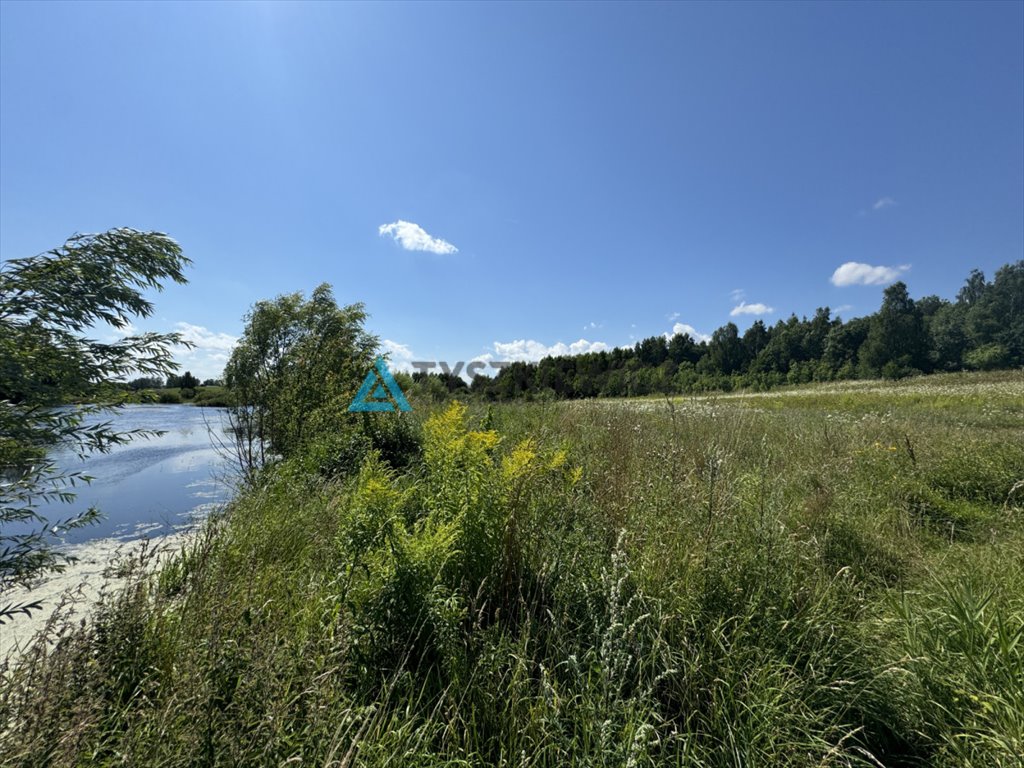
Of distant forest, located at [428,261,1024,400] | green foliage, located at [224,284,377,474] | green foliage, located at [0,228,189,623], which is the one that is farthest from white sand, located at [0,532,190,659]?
distant forest, located at [428,261,1024,400]

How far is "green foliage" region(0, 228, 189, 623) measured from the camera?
8.25ft

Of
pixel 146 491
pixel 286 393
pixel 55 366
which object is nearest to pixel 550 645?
pixel 55 366

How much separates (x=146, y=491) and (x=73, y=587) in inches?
243

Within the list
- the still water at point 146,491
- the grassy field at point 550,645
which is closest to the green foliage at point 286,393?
the still water at point 146,491

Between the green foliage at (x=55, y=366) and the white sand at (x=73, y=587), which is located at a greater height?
the green foliage at (x=55, y=366)

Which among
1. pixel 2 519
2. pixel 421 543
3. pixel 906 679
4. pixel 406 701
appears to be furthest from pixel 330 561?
pixel 906 679

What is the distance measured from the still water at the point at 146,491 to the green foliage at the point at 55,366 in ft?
0.80

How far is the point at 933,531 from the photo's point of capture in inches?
131

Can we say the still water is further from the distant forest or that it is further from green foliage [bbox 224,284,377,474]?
the distant forest

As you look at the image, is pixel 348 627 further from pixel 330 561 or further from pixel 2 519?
pixel 2 519

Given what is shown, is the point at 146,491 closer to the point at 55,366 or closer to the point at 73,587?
the point at 73,587

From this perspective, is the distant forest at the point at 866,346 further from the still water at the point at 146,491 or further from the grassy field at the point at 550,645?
the grassy field at the point at 550,645

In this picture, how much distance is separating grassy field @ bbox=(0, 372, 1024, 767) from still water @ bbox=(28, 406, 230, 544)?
2.17 meters

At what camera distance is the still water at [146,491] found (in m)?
6.36
